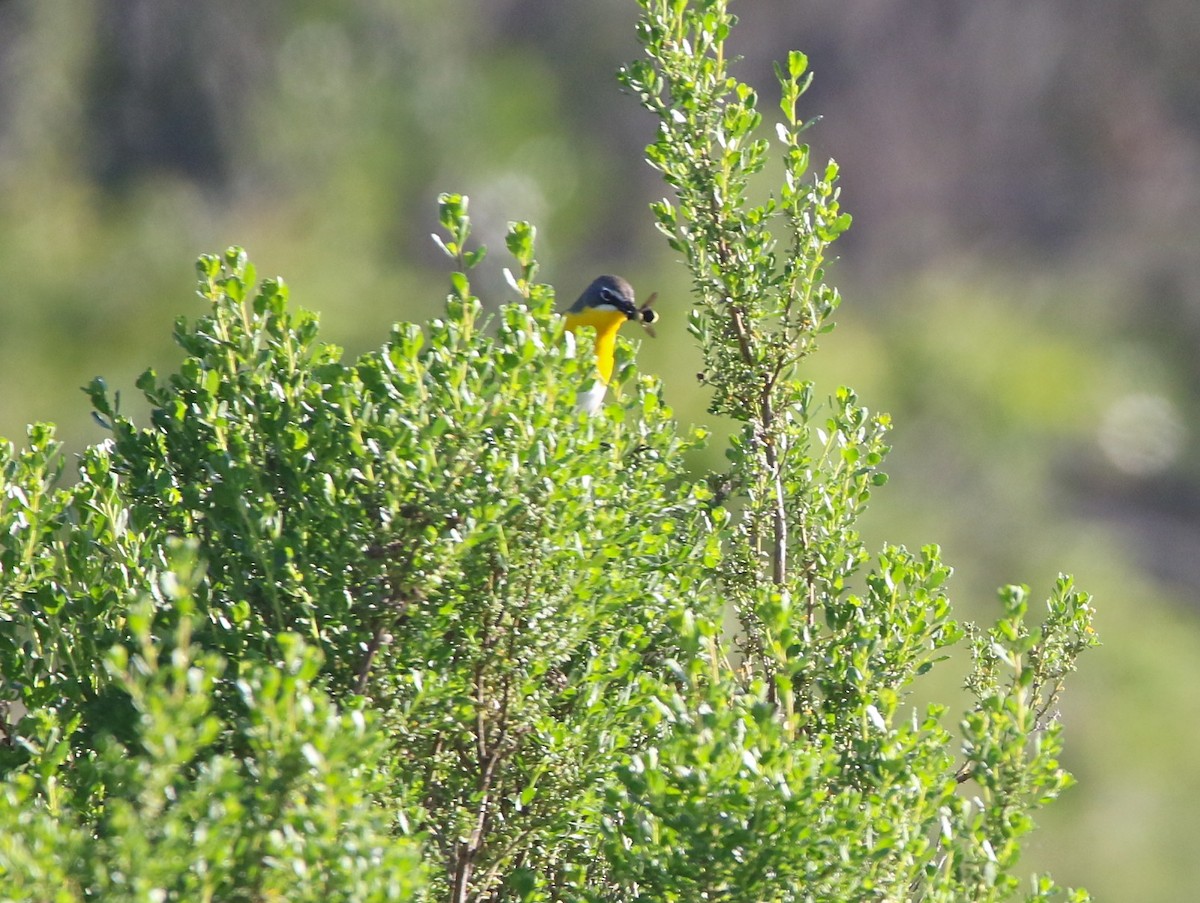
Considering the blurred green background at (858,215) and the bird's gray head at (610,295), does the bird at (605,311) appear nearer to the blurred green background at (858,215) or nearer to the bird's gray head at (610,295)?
the bird's gray head at (610,295)

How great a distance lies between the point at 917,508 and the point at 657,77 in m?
13.4

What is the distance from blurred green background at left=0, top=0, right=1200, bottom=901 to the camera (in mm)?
16188

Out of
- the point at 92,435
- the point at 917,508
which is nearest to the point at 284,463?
the point at 92,435

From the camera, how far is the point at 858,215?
24531 mm

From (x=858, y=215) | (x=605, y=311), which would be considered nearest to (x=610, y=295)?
(x=605, y=311)

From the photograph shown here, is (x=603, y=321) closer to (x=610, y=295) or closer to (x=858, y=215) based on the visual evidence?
(x=610, y=295)

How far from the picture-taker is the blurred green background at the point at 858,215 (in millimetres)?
16188

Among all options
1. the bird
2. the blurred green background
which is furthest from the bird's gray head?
the blurred green background

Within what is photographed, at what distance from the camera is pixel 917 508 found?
51.9ft

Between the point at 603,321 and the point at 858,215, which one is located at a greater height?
the point at 858,215

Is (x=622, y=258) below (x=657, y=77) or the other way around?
the other way around

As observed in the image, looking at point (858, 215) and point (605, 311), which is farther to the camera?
point (858, 215)

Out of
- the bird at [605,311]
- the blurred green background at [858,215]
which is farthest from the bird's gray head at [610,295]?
the blurred green background at [858,215]

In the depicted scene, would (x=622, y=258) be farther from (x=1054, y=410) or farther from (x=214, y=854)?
(x=214, y=854)
